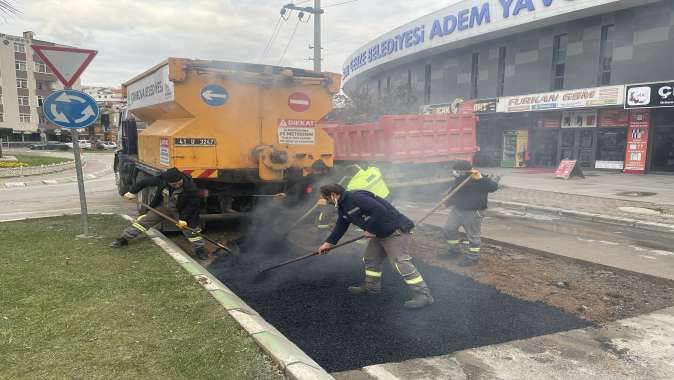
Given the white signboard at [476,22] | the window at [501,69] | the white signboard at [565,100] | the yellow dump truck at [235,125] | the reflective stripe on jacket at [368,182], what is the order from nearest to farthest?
the reflective stripe on jacket at [368,182], the yellow dump truck at [235,125], the white signboard at [565,100], the white signboard at [476,22], the window at [501,69]

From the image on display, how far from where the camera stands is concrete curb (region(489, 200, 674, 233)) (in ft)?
24.9

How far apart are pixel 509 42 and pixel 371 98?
21.5 ft

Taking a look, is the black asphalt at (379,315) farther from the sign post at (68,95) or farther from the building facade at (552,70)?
the building facade at (552,70)

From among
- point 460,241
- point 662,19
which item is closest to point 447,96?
point 662,19

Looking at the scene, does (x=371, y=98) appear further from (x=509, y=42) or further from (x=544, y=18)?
(x=544, y=18)

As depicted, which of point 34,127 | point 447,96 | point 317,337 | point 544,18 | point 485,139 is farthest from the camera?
point 34,127

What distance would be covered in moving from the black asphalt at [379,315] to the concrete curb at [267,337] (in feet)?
0.84

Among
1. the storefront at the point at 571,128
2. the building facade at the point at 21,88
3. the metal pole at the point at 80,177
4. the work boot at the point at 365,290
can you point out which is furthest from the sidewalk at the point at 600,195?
the building facade at the point at 21,88

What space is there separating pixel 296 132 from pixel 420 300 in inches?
138

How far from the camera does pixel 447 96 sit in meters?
23.1

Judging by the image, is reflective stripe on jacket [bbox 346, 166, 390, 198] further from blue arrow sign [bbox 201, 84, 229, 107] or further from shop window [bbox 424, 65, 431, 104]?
shop window [bbox 424, 65, 431, 104]

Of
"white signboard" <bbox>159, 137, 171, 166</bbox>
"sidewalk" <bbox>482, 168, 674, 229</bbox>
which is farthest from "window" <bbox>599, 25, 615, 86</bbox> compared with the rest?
"white signboard" <bbox>159, 137, 171, 166</bbox>

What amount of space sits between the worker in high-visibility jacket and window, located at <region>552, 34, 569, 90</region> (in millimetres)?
14594

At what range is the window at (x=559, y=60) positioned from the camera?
Answer: 18000 mm
